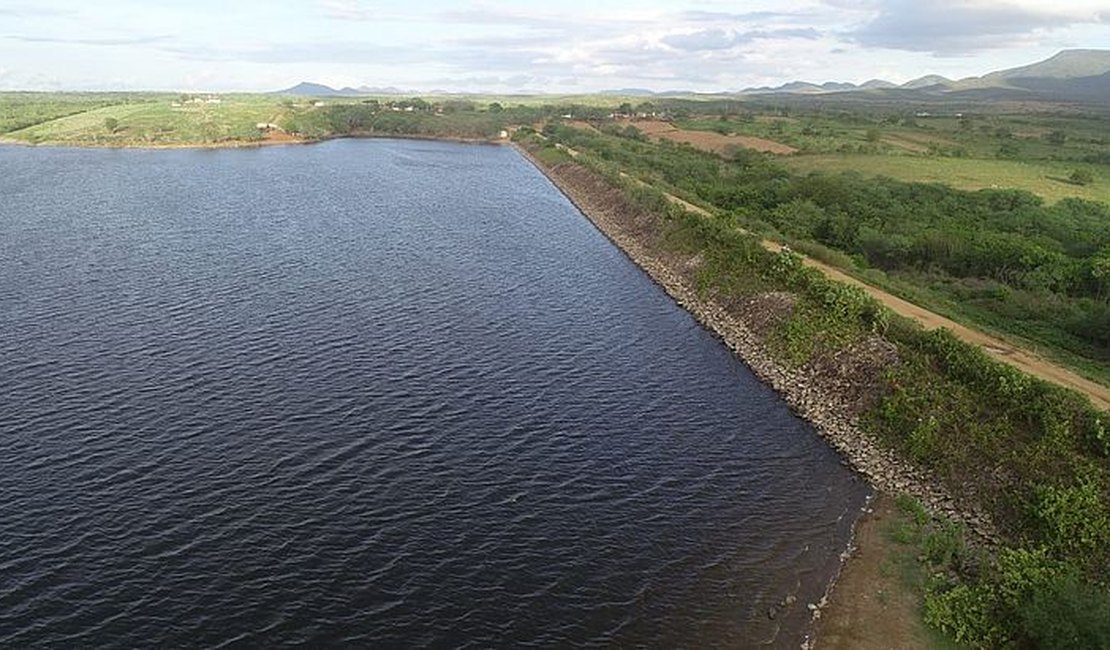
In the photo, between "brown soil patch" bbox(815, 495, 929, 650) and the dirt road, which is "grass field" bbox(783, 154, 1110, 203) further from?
"brown soil patch" bbox(815, 495, 929, 650)

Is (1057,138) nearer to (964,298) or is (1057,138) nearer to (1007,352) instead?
(964,298)

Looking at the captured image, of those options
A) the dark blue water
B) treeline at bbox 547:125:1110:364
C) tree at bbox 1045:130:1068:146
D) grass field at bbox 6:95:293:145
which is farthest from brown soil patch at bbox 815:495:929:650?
grass field at bbox 6:95:293:145

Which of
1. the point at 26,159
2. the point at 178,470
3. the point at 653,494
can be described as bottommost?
the point at 653,494

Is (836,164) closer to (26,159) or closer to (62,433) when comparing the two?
(62,433)

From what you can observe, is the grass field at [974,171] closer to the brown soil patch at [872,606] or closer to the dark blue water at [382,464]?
the dark blue water at [382,464]

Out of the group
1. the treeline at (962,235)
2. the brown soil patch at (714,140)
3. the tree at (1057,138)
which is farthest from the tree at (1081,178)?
the tree at (1057,138)

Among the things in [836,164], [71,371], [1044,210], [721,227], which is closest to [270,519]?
[71,371]
